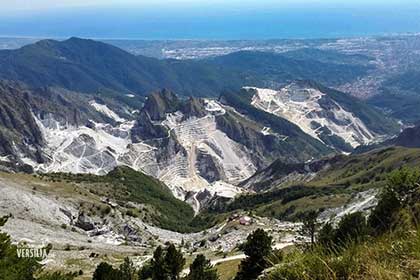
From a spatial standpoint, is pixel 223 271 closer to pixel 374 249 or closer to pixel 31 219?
pixel 31 219

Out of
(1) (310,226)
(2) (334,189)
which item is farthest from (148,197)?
(1) (310,226)

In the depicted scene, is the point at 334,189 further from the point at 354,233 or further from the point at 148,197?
the point at 354,233

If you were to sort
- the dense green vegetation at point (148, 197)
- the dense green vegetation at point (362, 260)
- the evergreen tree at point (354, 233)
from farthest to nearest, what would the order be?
the dense green vegetation at point (148, 197) < the evergreen tree at point (354, 233) < the dense green vegetation at point (362, 260)

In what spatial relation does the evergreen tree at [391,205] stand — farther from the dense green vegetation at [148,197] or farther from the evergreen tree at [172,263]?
the dense green vegetation at [148,197]

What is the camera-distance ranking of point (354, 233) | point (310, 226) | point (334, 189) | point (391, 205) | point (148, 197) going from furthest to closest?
point (148, 197), point (334, 189), point (310, 226), point (391, 205), point (354, 233)

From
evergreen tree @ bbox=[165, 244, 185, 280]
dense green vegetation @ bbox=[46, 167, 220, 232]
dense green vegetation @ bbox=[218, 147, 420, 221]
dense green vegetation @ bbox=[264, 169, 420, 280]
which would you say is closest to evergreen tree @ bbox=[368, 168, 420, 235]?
dense green vegetation @ bbox=[264, 169, 420, 280]

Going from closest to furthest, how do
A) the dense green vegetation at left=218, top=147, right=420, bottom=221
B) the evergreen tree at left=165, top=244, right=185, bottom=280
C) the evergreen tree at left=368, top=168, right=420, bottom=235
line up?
the evergreen tree at left=368, top=168, right=420, bottom=235 < the evergreen tree at left=165, top=244, right=185, bottom=280 < the dense green vegetation at left=218, top=147, right=420, bottom=221

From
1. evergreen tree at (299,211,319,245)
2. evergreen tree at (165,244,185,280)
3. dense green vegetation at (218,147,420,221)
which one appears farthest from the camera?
dense green vegetation at (218,147,420,221)

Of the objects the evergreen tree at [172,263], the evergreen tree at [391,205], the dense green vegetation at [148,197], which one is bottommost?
the dense green vegetation at [148,197]

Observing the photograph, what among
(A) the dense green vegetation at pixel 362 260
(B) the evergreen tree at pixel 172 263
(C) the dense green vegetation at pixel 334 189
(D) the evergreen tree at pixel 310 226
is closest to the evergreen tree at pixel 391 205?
(A) the dense green vegetation at pixel 362 260

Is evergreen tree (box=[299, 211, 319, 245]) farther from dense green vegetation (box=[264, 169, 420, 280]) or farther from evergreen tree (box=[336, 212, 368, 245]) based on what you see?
dense green vegetation (box=[264, 169, 420, 280])

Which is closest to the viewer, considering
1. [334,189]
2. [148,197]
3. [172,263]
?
[172,263]
